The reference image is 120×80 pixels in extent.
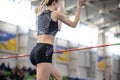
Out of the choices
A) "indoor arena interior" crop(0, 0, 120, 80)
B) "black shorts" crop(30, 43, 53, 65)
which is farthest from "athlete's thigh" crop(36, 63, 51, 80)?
"indoor arena interior" crop(0, 0, 120, 80)

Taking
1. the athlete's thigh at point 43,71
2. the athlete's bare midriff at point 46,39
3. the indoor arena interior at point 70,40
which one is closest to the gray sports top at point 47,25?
the athlete's bare midriff at point 46,39

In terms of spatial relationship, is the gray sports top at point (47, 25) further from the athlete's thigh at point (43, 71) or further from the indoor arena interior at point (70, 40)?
the indoor arena interior at point (70, 40)

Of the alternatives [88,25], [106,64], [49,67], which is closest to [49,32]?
[49,67]

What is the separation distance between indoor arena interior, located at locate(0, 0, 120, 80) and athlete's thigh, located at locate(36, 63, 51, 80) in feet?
13.0

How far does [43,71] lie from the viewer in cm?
239

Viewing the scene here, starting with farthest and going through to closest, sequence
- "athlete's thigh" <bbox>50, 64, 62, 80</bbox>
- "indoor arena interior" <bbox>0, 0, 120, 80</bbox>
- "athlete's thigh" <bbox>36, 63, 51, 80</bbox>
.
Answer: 1. "indoor arena interior" <bbox>0, 0, 120, 80</bbox>
2. "athlete's thigh" <bbox>50, 64, 62, 80</bbox>
3. "athlete's thigh" <bbox>36, 63, 51, 80</bbox>

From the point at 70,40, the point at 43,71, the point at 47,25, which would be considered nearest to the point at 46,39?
the point at 47,25

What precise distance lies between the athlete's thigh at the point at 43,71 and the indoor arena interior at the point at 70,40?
396cm

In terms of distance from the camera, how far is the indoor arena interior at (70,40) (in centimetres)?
1198

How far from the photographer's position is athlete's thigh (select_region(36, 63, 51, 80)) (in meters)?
2.38

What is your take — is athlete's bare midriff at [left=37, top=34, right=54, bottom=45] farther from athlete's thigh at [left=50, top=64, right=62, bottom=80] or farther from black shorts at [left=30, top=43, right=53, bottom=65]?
athlete's thigh at [left=50, top=64, right=62, bottom=80]

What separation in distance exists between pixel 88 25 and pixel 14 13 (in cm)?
799

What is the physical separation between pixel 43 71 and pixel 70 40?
1420cm

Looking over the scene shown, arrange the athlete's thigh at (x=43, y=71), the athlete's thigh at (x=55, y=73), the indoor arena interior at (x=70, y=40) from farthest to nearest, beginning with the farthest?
the indoor arena interior at (x=70, y=40)
the athlete's thigh at (x=55, y=73)
the athlete's thigh at (x=43, y=71)
